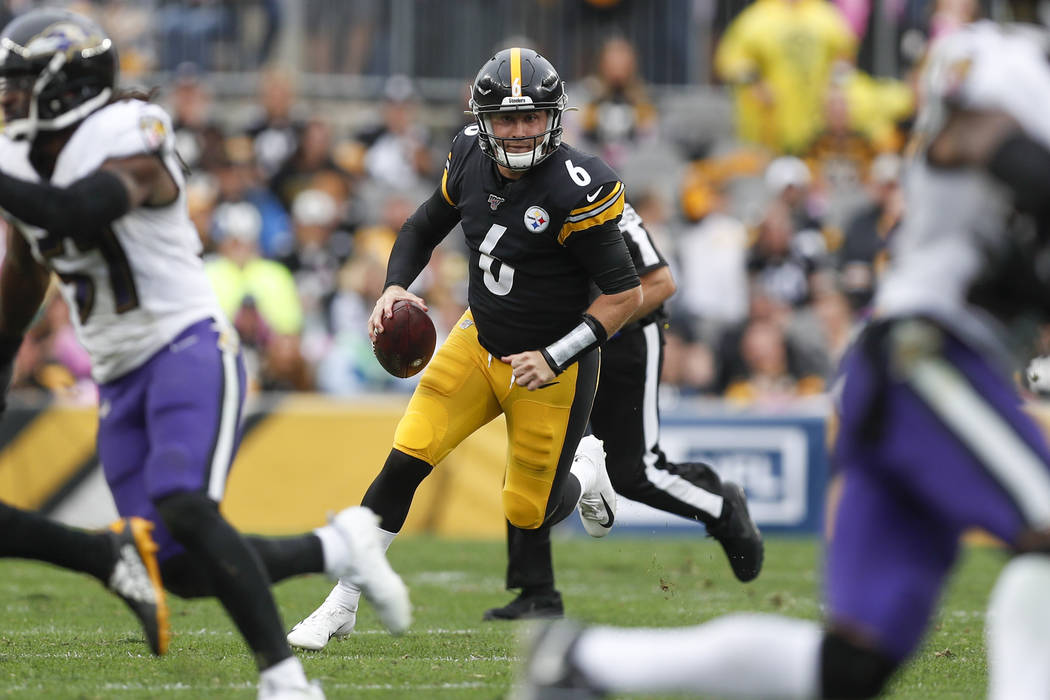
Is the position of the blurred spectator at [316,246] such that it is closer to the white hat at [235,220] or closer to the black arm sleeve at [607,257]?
the white hat at [235,220]

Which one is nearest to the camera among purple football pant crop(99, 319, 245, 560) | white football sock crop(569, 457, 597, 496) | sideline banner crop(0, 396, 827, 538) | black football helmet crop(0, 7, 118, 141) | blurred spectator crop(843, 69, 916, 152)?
purple football pant crop(99, 319, 245, 560)

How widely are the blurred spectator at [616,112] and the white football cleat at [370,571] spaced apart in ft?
28.0

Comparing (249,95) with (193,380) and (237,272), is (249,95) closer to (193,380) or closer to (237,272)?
(237,272)

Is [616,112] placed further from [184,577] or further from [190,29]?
[184,577]

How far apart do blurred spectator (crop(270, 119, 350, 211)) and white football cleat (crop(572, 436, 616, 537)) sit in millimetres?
6574

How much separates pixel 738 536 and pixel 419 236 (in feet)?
6.47

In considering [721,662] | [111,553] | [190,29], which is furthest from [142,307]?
[190,29]

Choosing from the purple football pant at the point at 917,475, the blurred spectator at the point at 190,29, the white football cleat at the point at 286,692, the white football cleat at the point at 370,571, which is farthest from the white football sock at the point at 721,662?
the blurred spectator at the point at 190,29

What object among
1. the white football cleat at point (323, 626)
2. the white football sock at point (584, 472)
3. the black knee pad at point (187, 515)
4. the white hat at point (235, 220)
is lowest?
the white hat at point (235, 220)

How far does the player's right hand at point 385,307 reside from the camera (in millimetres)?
5543

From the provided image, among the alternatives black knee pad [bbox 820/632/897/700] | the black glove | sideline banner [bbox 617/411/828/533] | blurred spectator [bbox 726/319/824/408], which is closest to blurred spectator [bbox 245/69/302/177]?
blurred spectator [bbox 726/319/824/408]

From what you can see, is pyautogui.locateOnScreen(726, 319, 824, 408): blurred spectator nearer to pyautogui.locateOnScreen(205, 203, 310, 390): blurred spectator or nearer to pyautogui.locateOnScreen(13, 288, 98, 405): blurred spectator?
pyautogui.locateOnScreen(205, 203, 310, 390): blurred spectator

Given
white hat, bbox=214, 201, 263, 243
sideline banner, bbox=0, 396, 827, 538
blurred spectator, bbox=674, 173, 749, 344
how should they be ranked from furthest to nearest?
blurred spectator, bbox=674, 173, 749, 344, white hat, bbox=214, 201, 263, 243, sideline banner, bbox=0, 396, 827, 538

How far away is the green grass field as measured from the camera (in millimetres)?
4711
